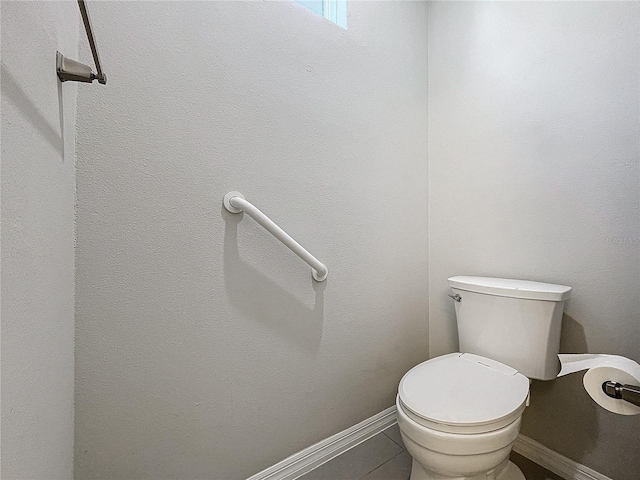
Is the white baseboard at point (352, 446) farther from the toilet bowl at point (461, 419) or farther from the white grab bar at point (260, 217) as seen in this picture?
the white grab bar at point (260, 217)

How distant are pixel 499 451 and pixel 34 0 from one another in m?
1.36

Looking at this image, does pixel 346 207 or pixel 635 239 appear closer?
pixel 635 239

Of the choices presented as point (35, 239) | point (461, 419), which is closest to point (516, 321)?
point (461, 419)

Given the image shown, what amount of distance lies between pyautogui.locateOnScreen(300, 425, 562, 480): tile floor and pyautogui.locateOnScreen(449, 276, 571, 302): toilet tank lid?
2.27 ft

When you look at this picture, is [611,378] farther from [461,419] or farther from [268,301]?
[268,301]

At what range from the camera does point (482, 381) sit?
1.05 m

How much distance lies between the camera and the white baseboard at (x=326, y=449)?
3.74ft

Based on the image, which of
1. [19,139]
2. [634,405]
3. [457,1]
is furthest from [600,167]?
[19,139]

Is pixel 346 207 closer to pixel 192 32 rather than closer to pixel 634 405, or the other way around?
pixel 192 32

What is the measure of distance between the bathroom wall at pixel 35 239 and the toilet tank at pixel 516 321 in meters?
1.27

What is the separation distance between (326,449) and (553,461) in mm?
854

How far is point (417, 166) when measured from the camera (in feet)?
5.11

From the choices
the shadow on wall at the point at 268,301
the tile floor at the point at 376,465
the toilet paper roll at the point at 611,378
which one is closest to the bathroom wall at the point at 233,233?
the shadow on wall at the point at 268,301

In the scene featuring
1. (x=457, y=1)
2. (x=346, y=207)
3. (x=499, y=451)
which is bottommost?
(x=499, y=451)
